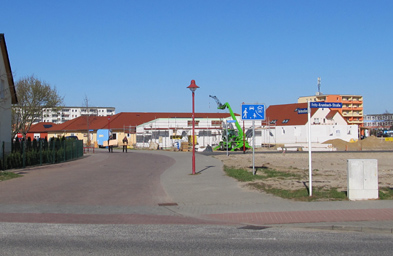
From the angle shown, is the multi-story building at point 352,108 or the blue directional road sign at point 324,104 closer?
the blue directional road sign at point 324,104

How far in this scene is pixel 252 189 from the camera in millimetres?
14047

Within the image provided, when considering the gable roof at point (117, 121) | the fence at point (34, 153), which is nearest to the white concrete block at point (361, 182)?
the fence at point (34, 153)

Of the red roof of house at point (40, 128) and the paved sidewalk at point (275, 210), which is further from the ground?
the red roof of house at point (40, 128)

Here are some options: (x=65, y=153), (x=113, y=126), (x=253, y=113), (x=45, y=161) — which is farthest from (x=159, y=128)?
(x=253, y=113)

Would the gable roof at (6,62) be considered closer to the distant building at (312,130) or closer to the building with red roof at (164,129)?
the building with red roof at (164,129)

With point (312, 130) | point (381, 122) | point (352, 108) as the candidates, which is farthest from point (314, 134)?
point (381, 122)

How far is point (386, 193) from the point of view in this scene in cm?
1204

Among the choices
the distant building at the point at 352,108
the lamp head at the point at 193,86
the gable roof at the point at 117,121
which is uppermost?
the distant building at the point at 352,108

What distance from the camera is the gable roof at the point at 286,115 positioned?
229 ft

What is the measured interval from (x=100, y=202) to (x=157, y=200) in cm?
166

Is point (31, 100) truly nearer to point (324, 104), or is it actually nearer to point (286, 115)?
point (324, 104)

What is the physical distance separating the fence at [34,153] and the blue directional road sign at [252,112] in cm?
1280

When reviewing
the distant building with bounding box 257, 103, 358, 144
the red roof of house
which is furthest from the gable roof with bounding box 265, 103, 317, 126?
the red roof of house

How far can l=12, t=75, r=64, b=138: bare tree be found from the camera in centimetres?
4091
